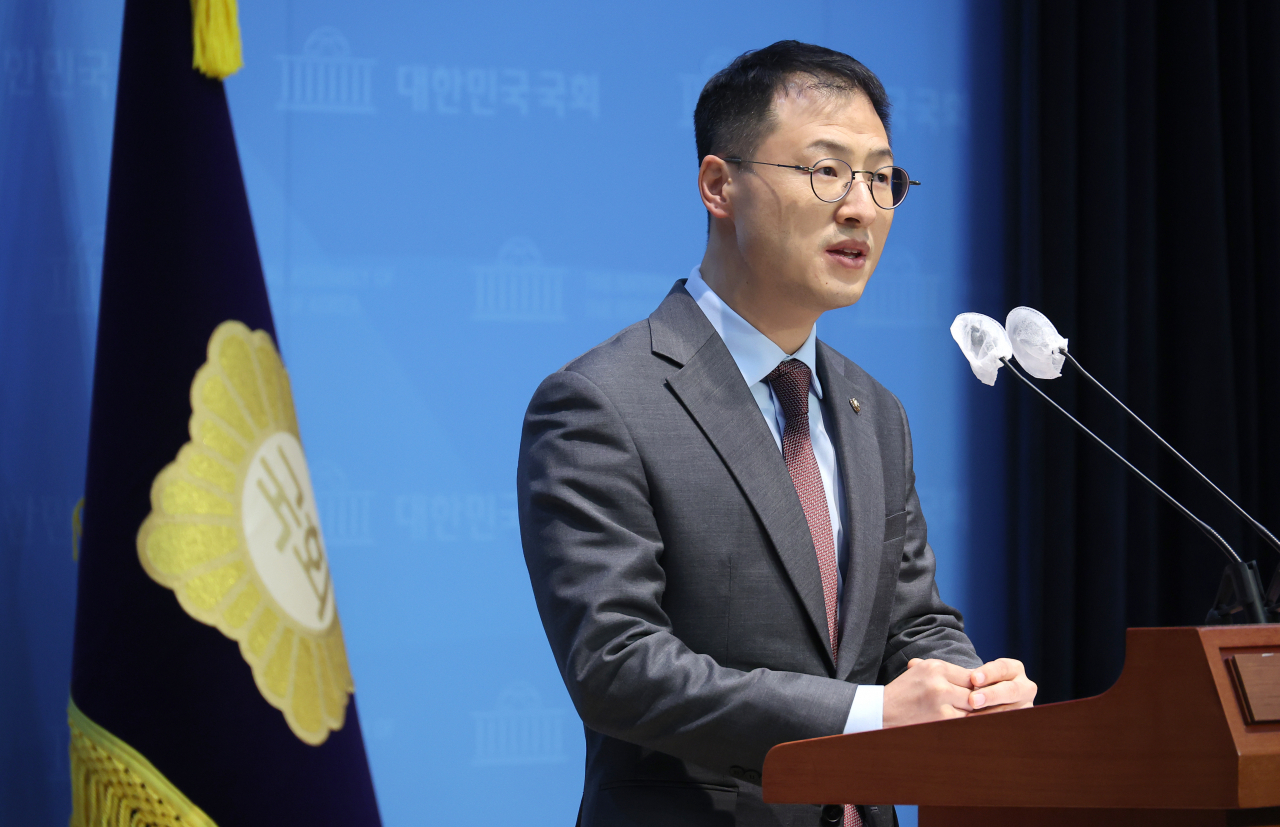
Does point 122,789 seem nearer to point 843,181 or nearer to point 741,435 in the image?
point 741,435

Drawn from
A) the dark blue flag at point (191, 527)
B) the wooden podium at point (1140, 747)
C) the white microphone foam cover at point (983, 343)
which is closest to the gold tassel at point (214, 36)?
the dark blue flag at point (191, 527)

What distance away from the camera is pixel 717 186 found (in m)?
1.57

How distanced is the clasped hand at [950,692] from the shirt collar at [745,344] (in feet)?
1.58

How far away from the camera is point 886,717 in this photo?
1.13 m

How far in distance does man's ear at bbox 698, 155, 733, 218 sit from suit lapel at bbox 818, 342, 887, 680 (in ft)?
0.78

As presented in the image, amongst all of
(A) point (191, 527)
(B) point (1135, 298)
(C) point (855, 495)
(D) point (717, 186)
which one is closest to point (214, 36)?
(A) point (191, 527)

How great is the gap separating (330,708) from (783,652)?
3.04 ft

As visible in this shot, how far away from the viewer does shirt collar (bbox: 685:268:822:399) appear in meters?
1.49

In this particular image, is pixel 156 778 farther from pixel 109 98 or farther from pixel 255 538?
pixel 109 98

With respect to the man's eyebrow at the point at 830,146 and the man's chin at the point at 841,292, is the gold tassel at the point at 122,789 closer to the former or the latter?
the man's chin at the point at 841,292

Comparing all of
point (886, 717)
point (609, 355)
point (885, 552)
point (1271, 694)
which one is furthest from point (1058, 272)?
point (1271, 694)

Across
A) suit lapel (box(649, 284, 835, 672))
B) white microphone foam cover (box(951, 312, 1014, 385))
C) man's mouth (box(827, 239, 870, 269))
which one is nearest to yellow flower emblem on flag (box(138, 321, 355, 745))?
suit lapel (box(649, 284, 835, 672))

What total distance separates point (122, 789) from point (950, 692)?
1319 mm

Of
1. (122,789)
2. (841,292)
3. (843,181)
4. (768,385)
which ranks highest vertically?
(843,181)
